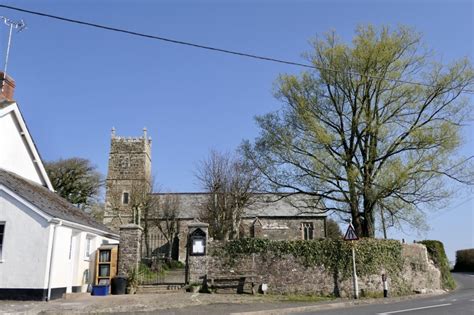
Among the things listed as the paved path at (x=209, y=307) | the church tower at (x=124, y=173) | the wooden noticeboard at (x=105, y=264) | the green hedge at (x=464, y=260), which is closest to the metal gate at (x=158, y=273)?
the wooden noticeboard at (x=105, y=264)

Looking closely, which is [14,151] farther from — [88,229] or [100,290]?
[100,290]

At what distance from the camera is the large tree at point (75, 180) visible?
4916cm

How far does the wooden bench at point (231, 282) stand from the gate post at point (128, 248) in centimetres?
334

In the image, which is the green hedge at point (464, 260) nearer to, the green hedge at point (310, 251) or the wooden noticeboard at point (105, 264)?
the green hedge at point (310, 251)

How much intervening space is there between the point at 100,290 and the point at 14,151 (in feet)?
26.3

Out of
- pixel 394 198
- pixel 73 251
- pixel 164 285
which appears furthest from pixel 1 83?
pixel 394 198

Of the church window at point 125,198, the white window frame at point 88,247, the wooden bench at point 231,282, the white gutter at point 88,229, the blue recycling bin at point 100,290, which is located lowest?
the blue recycling bin at point 100,290

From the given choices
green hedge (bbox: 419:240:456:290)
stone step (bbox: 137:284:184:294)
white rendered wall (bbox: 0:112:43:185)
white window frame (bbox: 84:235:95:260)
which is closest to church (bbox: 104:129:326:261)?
green hedge (bbox: 419:240:456:290)

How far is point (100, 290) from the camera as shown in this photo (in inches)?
710

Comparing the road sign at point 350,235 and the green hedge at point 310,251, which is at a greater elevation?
the road sign at point 350,235

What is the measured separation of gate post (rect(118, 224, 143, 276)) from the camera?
61.2 feet

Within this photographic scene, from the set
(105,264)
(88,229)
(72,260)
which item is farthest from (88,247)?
(72,260)

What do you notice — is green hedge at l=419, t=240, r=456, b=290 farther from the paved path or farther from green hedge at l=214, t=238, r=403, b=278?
the paved path

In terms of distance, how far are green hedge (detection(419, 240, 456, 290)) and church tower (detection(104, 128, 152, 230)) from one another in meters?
33.0
